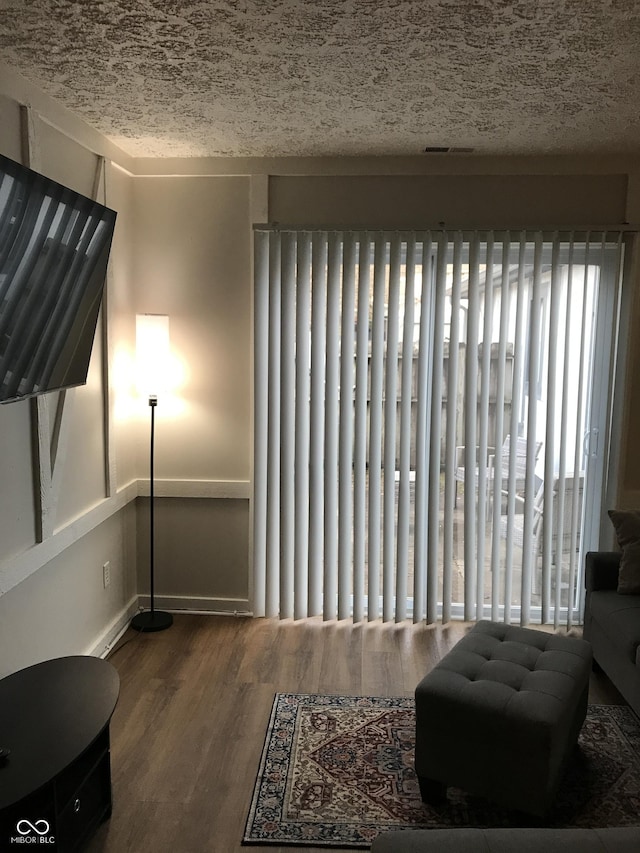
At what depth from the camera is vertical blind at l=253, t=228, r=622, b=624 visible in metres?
3.90

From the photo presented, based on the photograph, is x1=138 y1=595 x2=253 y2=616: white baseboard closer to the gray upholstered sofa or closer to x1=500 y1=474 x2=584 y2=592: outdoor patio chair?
x1=500 y1=474 x2=584 y2=592: outdoor patio chair

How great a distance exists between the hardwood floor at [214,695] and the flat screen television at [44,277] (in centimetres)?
146

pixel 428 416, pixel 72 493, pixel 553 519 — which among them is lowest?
pixel 553 519

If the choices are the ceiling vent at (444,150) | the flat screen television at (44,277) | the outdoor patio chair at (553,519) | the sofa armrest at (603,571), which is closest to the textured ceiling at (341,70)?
the ceiling vent at (444,150)

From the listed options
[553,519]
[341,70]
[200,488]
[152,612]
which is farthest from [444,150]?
[152,612]

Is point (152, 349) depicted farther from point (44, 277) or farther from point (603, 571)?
point (603, 571)

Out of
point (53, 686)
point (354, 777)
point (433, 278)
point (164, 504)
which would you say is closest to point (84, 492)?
point (164, 504)

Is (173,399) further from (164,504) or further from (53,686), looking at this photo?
(53,686)

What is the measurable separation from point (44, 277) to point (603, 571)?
2.83 m

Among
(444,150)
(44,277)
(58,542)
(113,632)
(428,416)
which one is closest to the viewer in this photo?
(44,277)

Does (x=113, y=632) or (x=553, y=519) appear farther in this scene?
(x=553, y=519)

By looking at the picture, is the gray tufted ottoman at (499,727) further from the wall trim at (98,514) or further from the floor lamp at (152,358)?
the floor lamp at (152,358)

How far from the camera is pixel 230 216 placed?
401 cm

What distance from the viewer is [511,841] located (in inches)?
71.3
